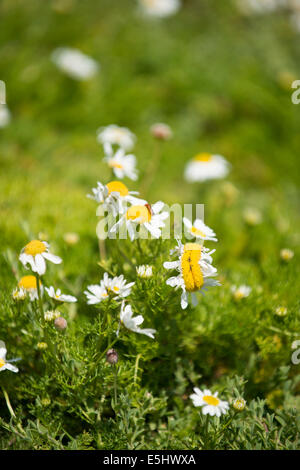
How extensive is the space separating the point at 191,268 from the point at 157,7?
15.3ft

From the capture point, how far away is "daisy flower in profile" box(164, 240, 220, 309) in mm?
1273

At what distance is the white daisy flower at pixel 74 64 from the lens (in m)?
3.91

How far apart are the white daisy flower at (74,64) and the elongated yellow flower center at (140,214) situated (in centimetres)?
297

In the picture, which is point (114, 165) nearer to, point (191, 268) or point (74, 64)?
point (191, 268)

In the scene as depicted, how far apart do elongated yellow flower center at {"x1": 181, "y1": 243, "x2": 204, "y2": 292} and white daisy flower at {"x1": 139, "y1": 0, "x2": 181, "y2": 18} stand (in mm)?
4511

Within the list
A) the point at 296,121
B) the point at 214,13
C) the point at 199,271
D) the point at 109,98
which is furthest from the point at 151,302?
the point at 214,13

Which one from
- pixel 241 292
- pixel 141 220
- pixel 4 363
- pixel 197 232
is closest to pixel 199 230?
pixel 197 232

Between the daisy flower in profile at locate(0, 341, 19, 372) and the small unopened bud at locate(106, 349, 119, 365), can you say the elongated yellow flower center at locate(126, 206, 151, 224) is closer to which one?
the small unopened bud at locate(106, 349, 119, 365)

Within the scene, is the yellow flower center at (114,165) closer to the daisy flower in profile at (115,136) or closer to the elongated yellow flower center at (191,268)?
the elongated yellow flower center at (191,268)

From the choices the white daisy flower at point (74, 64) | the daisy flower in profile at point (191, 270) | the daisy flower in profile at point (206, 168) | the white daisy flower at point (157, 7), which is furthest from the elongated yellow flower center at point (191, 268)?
the white daisy flower at point (157, 7)

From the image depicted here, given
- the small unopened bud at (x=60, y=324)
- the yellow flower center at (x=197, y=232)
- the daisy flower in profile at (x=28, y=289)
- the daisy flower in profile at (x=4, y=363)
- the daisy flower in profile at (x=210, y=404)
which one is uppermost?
the yellow flower center at (x=197, y=232)

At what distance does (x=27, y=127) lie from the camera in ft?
11.7

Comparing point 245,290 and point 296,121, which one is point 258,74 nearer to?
point 296,121

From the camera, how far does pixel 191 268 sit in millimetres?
1277
